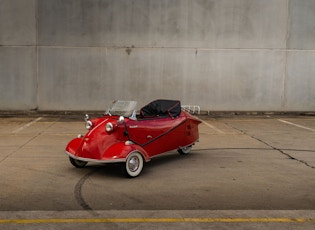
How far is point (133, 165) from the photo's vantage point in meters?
7.20

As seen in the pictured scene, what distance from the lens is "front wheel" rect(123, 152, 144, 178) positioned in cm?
699

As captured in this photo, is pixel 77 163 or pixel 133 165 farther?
pixel 77 163

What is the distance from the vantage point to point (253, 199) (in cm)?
596

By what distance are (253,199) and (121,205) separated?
1920mm

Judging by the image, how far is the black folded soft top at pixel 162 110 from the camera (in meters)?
8.37

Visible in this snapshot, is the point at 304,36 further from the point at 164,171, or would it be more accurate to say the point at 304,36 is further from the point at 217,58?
the point at 164,171

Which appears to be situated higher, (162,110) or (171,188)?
(162,110)

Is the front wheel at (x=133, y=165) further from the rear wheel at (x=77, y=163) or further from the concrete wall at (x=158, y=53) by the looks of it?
the concrete wall at (x=158, y=53)

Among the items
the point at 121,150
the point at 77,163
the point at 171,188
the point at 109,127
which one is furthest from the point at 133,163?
the point at 77,163

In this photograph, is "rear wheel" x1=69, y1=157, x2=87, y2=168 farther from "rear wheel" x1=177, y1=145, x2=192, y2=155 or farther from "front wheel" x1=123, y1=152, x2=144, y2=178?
"rear wheel" x1=177, y1=145, x2=192, y2=155

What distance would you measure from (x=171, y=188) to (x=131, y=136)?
1.38m

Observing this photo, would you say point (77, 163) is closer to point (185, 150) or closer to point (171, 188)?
point (171, 188)

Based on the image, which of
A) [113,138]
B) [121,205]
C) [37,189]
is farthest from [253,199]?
[37,189]

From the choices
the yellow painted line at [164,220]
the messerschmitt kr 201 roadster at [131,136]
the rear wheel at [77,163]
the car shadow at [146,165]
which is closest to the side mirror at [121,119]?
the messerschmitt kr 201 roadster at [131,136]
